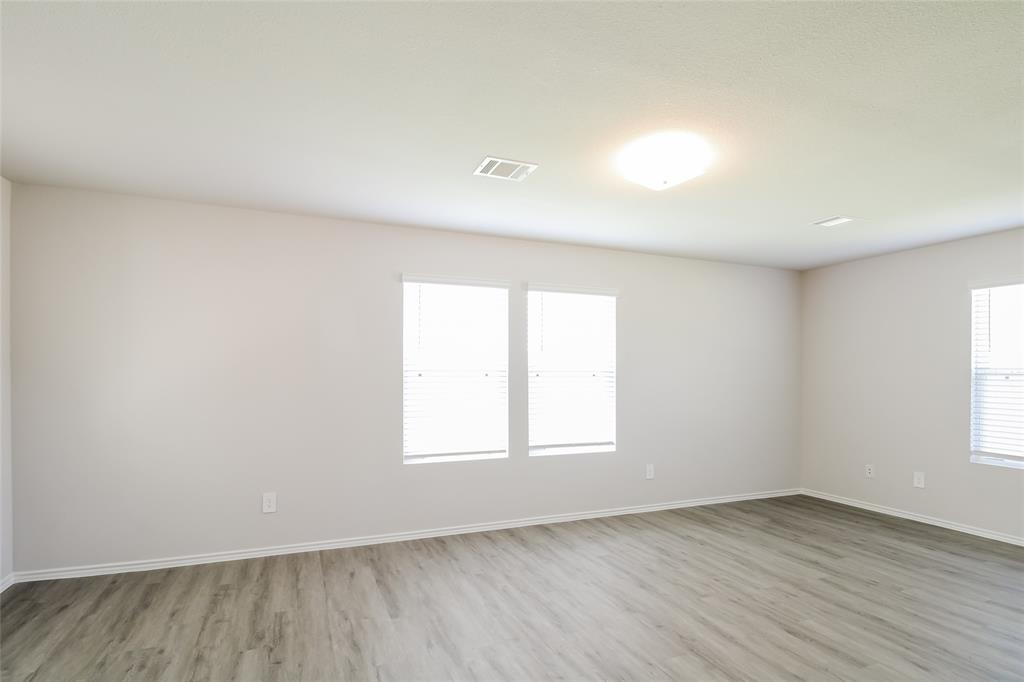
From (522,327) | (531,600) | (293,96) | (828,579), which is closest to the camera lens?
(293,96)

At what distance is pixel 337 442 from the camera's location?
3984 millimetres

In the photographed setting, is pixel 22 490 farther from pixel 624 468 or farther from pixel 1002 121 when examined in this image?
pixel 1002 121

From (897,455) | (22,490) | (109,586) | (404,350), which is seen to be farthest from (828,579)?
(22,490)

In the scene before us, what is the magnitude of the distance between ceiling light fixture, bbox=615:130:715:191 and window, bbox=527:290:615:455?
6.39 ft

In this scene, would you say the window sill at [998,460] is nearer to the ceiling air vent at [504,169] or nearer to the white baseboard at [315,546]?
the white baseboard at [315,546]

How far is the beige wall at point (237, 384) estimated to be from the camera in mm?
3326

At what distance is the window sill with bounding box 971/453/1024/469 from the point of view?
4.18m

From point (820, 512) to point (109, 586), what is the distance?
589 cm

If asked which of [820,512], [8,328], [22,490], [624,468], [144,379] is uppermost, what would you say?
[8,328]

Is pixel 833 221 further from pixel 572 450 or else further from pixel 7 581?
pixel 7 581

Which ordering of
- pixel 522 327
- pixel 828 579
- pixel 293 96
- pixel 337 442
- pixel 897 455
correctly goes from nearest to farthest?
pixel 293 96, pixel 828 579, pixel 337 442, pixel 522 327, pixel 897 455

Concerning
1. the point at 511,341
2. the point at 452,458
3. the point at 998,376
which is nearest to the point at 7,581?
the point at 452,458

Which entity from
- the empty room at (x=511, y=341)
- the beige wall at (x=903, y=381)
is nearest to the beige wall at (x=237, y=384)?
the empty room at (x=511, y=341)

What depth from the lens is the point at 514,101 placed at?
87.9 inches
